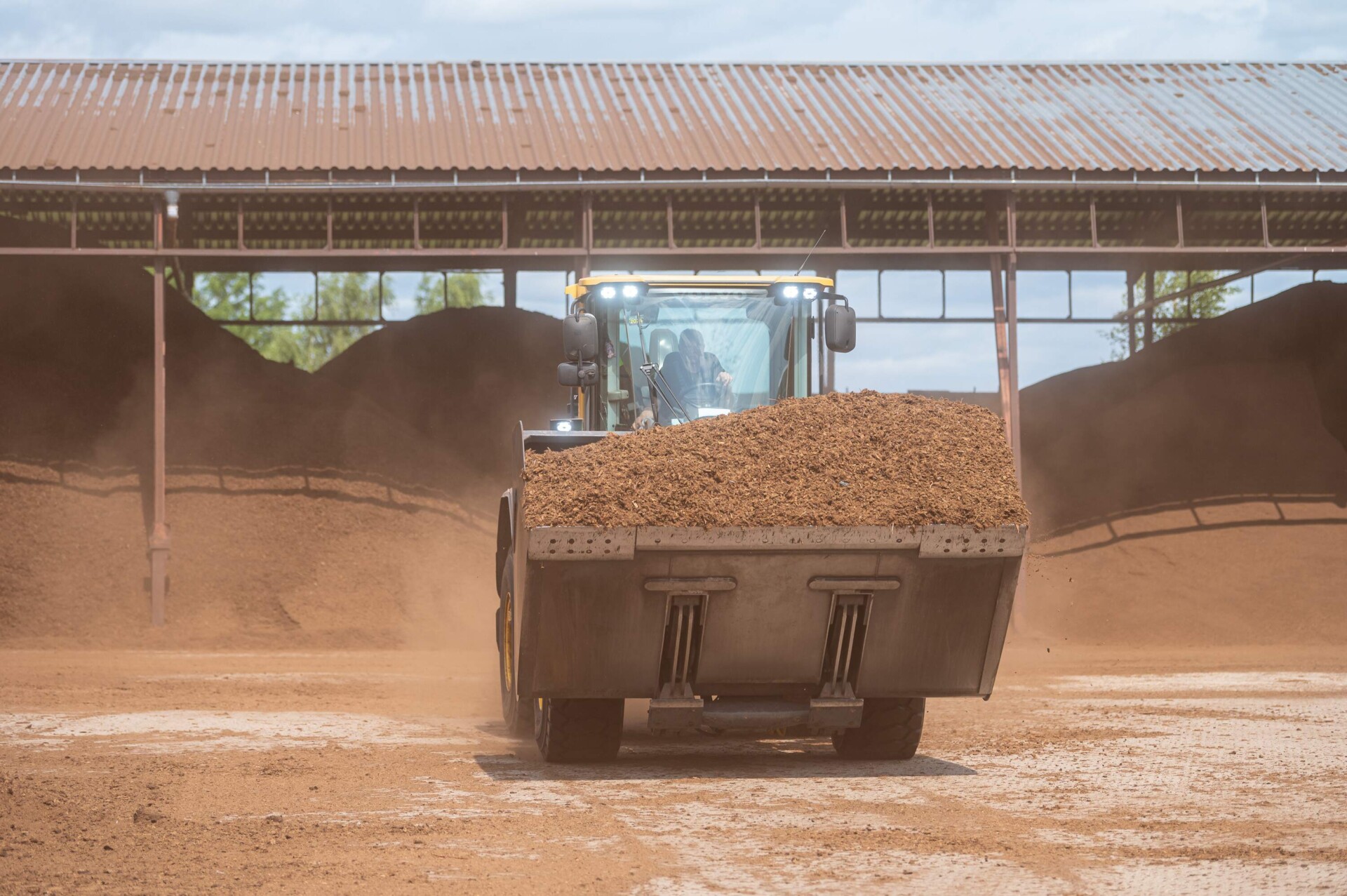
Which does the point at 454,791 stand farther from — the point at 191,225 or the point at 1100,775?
the point at 191,225

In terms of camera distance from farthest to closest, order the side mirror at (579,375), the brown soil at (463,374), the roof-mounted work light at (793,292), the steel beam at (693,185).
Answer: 1. the brown soil at (463,374)
2. the steel beam at (693,185)
3. the roof-mounted work light at (793,292)
4. the side mirror at (579,375)

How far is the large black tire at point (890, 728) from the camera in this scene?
884 cm

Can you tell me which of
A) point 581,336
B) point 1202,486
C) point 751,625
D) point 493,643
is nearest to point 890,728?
point 751,625

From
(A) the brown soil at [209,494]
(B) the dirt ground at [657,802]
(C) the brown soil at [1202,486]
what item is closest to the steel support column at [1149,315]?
(C) the brown soil at [1202,486]

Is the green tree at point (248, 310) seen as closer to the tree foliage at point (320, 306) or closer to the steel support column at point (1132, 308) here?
the tree foliage at point (320, 306)

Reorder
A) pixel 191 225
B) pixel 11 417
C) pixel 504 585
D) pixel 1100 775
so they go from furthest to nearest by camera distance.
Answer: pixel 191 225, pixel 11 417, pixel 504 585, pixel 1100 775

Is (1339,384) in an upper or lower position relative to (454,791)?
upper

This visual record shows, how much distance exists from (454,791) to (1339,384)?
20.8 meters

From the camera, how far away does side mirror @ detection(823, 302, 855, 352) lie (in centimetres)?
959

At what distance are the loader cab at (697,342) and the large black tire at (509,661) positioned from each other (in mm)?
1335

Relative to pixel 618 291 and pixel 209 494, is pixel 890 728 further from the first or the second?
pixel 209 494

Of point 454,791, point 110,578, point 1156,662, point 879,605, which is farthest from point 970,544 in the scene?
point 110,578

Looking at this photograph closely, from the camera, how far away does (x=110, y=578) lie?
1895cm

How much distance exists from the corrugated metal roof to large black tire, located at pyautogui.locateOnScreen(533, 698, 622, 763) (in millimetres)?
11820
